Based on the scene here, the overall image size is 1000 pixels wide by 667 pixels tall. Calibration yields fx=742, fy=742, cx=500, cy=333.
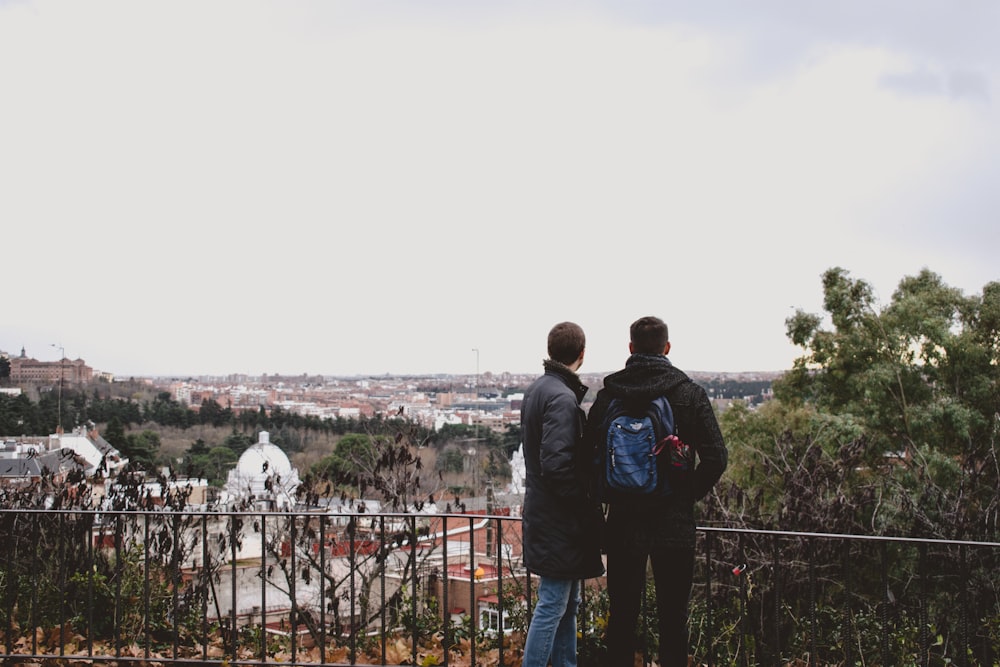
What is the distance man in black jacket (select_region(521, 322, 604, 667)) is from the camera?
300cm

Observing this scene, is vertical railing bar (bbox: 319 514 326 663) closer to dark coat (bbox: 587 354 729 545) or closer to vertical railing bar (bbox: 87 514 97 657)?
vertical railing bar (bbox: 87 514 97 657)

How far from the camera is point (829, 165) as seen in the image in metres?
13.5

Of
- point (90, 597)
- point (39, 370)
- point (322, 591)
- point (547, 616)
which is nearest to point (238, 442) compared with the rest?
point (39, 370)

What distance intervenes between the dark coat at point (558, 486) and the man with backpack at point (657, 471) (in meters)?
0.08

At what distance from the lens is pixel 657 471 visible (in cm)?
289

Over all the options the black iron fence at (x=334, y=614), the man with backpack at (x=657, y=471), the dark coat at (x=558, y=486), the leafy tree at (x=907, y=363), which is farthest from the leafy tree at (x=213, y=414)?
the man with backpack at (x=657, y=471)

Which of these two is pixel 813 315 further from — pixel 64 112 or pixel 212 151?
pixel 64 112

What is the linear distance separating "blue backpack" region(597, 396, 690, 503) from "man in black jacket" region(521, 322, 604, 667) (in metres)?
0.15

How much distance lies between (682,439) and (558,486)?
1.73 feet

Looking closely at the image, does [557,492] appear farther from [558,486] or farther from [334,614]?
[334,614]

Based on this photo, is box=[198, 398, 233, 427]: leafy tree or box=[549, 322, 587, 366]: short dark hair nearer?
box=[549, 322, 587, 366]: short dark hair

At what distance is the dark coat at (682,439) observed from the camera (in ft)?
9.43

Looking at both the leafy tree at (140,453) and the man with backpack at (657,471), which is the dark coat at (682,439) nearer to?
the man with backpack at (657,471)

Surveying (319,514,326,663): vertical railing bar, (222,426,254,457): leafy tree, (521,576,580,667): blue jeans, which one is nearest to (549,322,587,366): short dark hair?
(521,576,580,667): blue jeans
